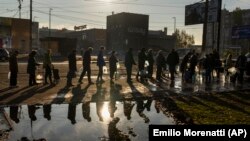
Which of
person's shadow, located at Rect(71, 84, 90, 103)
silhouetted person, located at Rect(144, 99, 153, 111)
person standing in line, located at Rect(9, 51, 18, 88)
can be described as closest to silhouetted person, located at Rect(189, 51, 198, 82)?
person's shadow, located at Rect(71, 84, 90, 103)

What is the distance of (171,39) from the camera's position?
89.4 m

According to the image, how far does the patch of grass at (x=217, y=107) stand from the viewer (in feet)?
35.7

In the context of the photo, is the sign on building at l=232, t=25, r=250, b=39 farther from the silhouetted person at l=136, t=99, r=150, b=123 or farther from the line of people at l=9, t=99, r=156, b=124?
the line of people at l=9, t=99, r=156, b=124

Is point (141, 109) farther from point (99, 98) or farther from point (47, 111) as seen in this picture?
point (47, 111)

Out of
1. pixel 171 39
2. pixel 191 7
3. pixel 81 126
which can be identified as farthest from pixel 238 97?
pixel 171 39

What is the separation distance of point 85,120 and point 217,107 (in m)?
4.92

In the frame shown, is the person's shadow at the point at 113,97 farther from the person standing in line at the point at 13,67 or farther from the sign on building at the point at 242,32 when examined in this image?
the sign on building at the point at 242,32

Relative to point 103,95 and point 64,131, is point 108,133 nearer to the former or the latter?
point 64,131

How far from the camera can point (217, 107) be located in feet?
42.8

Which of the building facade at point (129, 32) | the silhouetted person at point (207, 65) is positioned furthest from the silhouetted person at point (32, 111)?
the building facade at point (129, 32)

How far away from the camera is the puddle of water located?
8992mm

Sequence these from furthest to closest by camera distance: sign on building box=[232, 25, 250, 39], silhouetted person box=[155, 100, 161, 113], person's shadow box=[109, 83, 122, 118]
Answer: sign on building box=[232, 25, 250, 39]
silhouetted person box=[155, 100, 161, 113]
person's shadow box=[109, 83, 122, 118]

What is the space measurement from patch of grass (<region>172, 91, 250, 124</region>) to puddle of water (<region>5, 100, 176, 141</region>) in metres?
0.99

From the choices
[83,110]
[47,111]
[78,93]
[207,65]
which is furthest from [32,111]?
[207,65]
